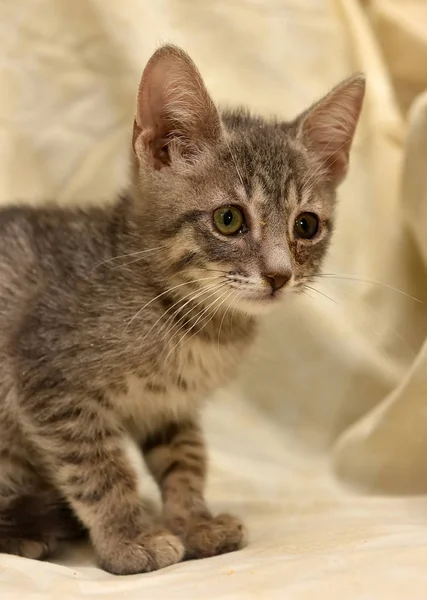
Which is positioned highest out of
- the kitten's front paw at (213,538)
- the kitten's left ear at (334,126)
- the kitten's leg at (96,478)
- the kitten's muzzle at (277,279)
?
the kitten's left ear at (334,126)

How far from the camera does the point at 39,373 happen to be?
3.52ft

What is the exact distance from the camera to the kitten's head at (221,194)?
1034 mm

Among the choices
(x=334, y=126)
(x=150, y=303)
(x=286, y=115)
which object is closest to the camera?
(x=150, y=303)

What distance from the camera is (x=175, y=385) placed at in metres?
1.13

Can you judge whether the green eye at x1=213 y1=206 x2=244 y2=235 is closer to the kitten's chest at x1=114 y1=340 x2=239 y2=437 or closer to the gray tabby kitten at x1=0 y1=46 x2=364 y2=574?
the gray tabby kitten at x1=0 y1=46 x2=364 y2=574

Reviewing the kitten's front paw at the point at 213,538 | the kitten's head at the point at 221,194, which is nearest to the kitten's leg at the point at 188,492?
the kitten's front paw at the point at 213,538

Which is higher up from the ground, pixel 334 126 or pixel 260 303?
pixel 334 126

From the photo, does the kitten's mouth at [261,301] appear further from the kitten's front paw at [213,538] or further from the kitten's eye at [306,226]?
the kitten's front paw at [213,538]

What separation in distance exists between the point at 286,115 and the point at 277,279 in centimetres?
71

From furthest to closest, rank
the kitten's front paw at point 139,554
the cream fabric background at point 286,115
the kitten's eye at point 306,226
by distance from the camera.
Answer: the cream fabric background at point 286,115, the kitten's eye at point 306,226, the kitten's front paw at point 139,554

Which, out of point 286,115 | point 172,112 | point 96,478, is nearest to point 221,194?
point 172,112

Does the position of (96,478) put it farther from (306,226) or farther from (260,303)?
(306,226)

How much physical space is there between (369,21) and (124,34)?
1.76 feet

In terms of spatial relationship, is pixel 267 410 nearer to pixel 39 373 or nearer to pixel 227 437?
pixel 227 437
